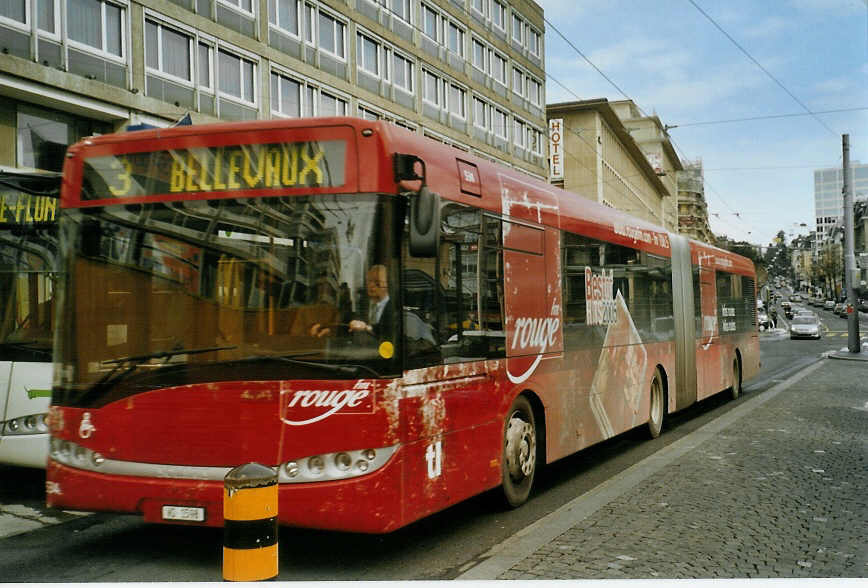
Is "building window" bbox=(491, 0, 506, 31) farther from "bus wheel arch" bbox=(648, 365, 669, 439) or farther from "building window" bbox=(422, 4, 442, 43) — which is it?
"bus wheel arch" bbox=(648, 365, 669, 439)

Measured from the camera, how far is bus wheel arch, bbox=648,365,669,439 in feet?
38.7

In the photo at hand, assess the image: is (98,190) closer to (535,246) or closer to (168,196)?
(168,196)

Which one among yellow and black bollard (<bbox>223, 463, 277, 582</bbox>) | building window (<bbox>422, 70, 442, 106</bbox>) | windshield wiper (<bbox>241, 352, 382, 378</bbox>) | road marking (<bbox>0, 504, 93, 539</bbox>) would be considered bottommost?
road marking (<bbox>0, 504, 93, 539</bbox>)

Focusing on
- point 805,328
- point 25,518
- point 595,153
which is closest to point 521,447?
point 25,518

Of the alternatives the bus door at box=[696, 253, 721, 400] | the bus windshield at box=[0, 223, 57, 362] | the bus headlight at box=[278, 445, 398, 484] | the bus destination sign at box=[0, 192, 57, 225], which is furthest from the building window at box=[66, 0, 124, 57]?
the bus headlight at box=[278, 445, 398, 484]

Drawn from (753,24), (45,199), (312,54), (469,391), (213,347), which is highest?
(312,54)

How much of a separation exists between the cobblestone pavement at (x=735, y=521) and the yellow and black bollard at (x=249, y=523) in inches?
66.8

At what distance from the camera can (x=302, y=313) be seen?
544cm

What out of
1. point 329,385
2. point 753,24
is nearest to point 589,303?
point 753,24

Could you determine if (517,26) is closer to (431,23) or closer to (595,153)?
(431,23)

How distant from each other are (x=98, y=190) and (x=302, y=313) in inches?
68.8

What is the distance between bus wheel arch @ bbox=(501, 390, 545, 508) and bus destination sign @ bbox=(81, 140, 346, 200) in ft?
9.06

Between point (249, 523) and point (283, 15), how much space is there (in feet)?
63.6

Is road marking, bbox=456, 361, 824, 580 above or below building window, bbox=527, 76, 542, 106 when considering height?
below
